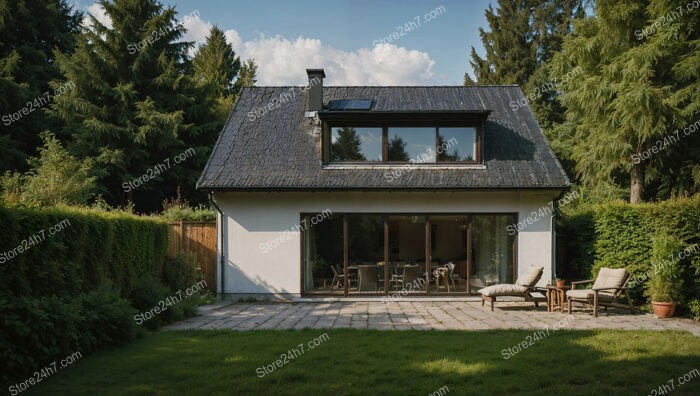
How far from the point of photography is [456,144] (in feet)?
49.0

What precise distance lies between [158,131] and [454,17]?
14793 mm

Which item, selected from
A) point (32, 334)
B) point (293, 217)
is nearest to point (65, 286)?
point (32, 334)

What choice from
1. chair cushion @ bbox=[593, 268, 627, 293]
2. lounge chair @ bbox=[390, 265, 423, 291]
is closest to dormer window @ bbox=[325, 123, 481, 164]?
lounge chair @ bbox=[390, 265, 423, 291]

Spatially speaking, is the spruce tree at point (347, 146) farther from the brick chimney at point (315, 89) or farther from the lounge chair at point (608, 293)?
the lounge chair at point (608, 293)

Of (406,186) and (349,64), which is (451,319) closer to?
(406,186)

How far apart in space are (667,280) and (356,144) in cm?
827

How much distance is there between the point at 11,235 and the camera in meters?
6.79

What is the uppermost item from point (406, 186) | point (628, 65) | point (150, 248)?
point (628, 65)

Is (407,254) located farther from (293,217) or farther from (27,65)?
(27,65)

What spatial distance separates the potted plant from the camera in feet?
35.8

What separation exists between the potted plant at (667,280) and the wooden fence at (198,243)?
36.2 ft

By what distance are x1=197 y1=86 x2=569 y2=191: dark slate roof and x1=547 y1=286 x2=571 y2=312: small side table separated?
2.93 m

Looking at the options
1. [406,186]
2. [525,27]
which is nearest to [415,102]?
[406,186]

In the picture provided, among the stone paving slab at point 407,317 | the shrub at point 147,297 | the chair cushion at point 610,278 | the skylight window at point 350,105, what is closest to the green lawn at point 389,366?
the stone paving slab at point 407,317
